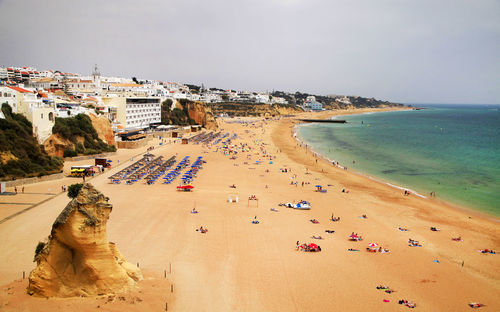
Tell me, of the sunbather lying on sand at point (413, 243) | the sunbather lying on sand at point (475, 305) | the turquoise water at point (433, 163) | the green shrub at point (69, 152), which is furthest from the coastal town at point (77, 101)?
the sunbather lying on sand at point (475, 305)

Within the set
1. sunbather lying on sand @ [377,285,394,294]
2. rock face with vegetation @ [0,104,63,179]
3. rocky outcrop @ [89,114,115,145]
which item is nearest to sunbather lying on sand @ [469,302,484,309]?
sunbather lying on sand @ [377,285,394,294]

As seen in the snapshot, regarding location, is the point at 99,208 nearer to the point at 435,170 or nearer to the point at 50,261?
the point at 50,261

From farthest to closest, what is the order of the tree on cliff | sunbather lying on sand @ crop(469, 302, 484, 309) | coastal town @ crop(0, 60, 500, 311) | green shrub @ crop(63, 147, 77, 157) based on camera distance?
the tree on cliff, green shrub @ crop(63, 147, 77, 157), sunbather lying on sand @ crop(469, 302, 484, 309), coastal town @ crop(0, 60, 500, 311)

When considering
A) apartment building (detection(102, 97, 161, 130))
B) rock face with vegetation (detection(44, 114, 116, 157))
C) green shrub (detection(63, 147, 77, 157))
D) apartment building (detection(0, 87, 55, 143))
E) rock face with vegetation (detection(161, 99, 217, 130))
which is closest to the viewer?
apartment building (detection(0, 87, 55, 143))

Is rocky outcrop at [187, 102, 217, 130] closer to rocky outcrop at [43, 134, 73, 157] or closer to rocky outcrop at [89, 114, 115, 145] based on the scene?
rocky outcrop at [89, 114, 115, 145]

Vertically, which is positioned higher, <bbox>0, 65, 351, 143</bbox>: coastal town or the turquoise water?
<bbox>0, 65, 351, 143</bbox>: coastal town

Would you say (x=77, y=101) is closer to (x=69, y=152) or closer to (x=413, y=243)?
(x=69, y=152)
